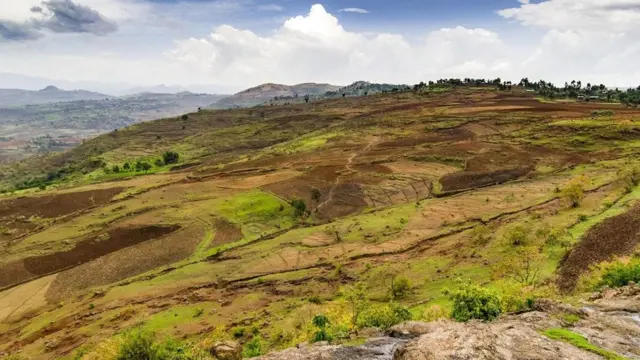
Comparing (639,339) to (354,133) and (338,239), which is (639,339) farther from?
(354,133)

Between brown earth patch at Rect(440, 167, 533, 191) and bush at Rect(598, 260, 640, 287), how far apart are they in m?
52.9

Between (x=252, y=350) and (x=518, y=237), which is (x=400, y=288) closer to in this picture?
(x=518, y=237)

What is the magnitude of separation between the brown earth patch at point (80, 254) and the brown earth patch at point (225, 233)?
7.63 m

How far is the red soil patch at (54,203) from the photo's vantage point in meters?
90.7

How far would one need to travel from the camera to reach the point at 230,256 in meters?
66.4

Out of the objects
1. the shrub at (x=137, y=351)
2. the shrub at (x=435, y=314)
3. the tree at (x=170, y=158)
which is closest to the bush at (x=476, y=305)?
the shrub at (x=435, y=314)

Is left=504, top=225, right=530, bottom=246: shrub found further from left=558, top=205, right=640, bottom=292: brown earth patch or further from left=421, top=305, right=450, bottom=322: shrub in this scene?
left=421, top=305, right=450, bottom=322: shrub

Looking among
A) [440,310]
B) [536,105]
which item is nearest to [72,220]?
[440,310]

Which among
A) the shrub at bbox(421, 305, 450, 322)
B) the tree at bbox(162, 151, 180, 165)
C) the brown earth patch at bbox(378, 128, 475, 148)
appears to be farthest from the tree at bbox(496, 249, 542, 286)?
Answer: the tree at bbox(162, 151, 180, 165)

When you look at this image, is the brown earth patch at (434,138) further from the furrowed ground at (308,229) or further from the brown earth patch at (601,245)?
the brown earth patch at (601,245)

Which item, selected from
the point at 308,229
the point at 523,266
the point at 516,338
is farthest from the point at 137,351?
the point at 308,229

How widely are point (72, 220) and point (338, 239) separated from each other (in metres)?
52.9

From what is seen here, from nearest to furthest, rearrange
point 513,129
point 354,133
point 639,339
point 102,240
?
point 639,339
point 102,240
point 513,129
point 354,133

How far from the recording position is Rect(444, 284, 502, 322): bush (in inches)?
1158
